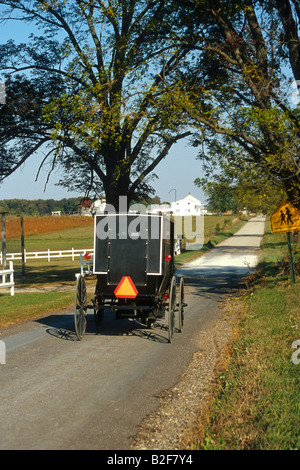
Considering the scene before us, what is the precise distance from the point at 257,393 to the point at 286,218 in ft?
33.6

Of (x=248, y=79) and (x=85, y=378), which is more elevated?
(x=248, y=79)

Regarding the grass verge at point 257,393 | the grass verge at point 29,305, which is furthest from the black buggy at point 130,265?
the grass verge at point 29,305

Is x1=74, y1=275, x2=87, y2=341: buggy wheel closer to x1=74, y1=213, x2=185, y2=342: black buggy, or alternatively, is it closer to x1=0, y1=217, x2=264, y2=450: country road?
x1=74, y1=213, x2=185, y2=342: black buggy

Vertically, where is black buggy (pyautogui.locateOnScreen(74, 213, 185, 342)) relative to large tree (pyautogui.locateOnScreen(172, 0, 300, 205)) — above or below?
below

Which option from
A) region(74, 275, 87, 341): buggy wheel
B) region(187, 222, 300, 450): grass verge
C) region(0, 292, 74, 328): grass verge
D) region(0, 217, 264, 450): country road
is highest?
region(74, 275, 87, 341): buggy wheel

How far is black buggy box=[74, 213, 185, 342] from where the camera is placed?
10164mm

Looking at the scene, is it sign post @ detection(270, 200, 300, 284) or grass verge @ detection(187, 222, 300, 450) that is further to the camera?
sign post @ detection(270, 200, 300, 284)

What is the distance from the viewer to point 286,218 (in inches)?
616

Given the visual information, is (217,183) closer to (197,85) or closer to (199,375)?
(197,85)

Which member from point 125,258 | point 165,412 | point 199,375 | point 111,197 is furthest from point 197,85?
point 165,412

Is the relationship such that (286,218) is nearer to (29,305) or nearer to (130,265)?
(130,265)

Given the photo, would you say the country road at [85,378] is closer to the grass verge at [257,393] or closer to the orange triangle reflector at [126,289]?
the grass verge at [257,393]

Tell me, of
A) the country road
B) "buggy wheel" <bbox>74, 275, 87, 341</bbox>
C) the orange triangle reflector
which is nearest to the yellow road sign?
the country road

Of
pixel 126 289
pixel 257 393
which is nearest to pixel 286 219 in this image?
pixel 126 289
